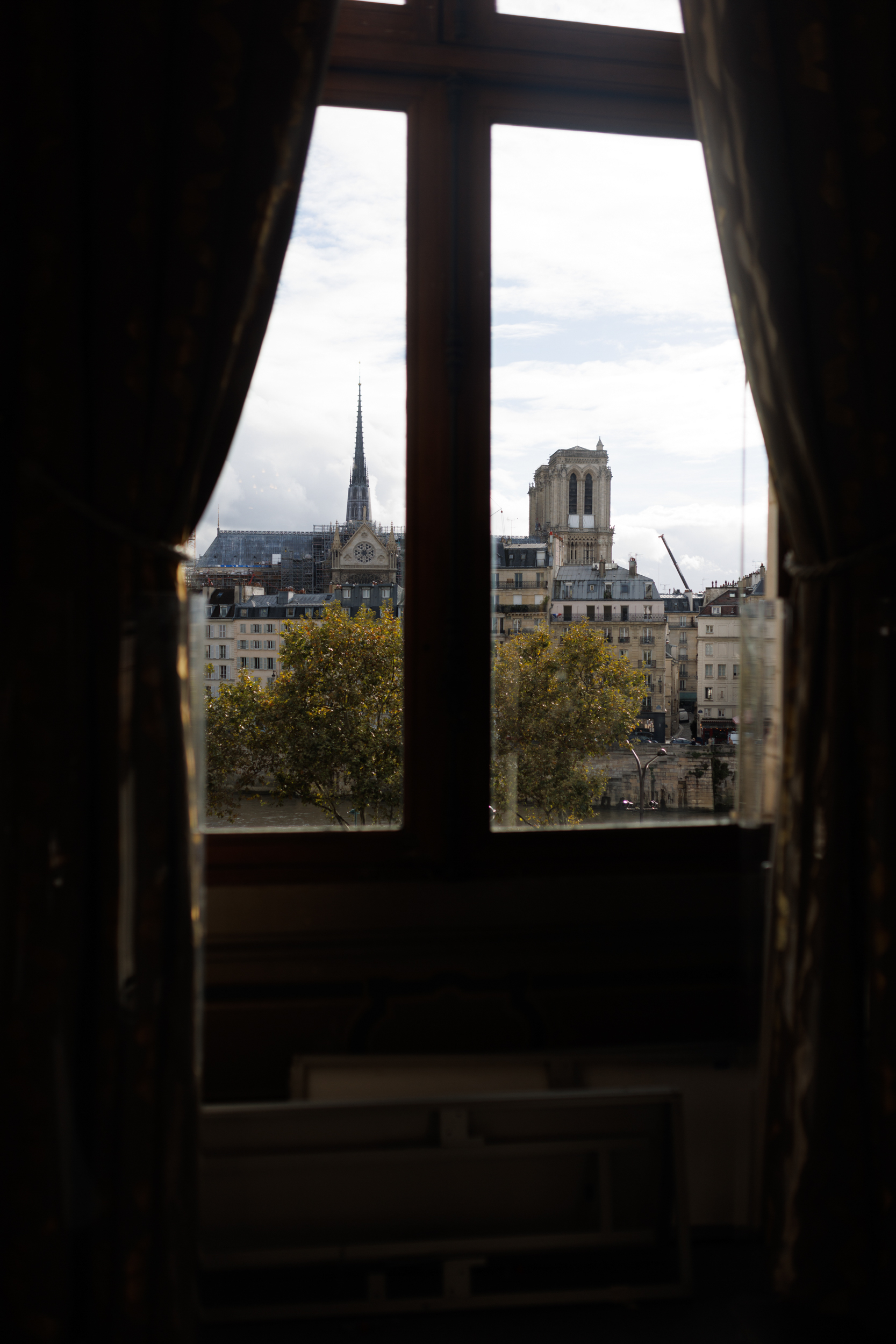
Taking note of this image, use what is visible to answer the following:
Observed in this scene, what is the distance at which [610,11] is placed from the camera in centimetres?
156

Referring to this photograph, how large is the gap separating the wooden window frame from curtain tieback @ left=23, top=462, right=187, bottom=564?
0.51 m

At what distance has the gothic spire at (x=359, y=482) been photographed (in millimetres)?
1559

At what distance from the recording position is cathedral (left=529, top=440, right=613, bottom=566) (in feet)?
5.15

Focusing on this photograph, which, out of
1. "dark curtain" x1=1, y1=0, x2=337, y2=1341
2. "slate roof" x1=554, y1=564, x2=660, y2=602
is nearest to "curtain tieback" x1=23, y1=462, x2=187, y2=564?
"dark curtain" x1=1, y1=0, x2=337, y2=1341

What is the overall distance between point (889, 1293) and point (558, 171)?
6.72ft

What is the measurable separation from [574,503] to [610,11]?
37.6 inches

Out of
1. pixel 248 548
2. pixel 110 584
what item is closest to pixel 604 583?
pixel 248 548

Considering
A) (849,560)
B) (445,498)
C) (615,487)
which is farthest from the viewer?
(615,487)

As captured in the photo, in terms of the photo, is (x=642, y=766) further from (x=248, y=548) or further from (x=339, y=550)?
(x=248, y=548)

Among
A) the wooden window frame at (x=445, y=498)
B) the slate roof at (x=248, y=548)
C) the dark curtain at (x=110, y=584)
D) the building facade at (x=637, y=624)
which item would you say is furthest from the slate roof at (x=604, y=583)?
the dark curtain at (x=110, y=584)

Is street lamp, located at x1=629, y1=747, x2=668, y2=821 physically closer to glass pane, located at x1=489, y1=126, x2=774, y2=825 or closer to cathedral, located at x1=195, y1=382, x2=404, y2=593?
glass pane, located at x1=489, y1=126, x2=774, y2=825

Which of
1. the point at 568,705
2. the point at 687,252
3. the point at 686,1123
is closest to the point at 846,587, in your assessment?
the point at 568,705

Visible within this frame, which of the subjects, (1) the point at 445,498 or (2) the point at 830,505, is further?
(1) the point at 445,498

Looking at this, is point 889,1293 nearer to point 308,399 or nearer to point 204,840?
point 204,840
